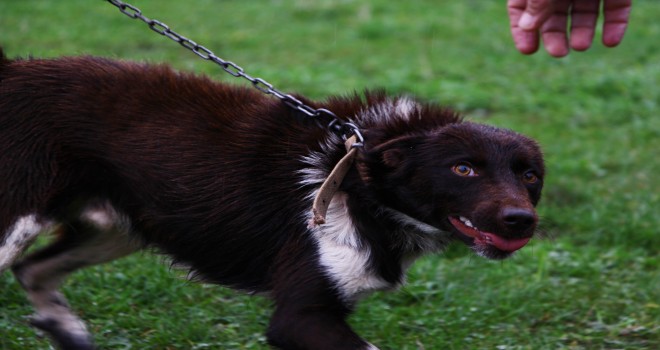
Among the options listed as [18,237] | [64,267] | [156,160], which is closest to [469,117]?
[64,267]

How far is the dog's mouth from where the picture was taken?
343 cm

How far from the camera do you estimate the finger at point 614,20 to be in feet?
15.8

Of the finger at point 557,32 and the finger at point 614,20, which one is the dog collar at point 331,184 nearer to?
the finger at point 557,32

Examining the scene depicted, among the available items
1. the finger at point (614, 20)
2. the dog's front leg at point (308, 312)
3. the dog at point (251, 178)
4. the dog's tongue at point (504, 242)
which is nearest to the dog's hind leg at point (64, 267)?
the dog at point (251, 178)

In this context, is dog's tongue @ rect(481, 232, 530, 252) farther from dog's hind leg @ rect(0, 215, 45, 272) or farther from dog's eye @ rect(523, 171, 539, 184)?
dog's hind leg @ rect(0, 215, 45, 272)

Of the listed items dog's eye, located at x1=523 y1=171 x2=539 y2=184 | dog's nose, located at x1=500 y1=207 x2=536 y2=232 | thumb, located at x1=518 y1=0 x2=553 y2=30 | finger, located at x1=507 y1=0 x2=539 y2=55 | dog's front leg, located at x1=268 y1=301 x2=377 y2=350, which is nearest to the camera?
dog's nose, located at x1=500 y1=207 x2=536 y2=232

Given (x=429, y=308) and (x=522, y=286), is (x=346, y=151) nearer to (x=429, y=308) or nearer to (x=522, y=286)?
(x=429, y=308)

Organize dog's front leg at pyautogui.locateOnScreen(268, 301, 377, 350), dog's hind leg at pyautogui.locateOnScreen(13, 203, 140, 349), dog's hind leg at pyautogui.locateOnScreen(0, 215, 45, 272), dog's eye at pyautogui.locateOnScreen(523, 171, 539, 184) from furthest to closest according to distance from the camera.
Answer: dog's hind leg at pyautogui.locateOnScreen(13, 203, 140, 349) → dog's hind leg at pyautogui.locateOnScreen(0, 215, 45, 272) → dog's eye at pyautogui.locateOnScreen(523, 171, 539, 184) → dog's front leg at pyautogui.locateOnScreen(268, 301, 377, 350)

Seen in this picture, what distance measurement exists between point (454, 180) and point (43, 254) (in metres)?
1.83

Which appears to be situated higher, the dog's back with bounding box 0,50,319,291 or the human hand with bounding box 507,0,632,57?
the human hand with bounding box 507,0,632,57

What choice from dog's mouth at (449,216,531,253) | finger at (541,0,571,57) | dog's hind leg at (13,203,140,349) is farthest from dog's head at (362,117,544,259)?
finger at (541,0,571,57)

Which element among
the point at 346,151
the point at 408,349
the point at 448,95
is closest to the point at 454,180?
the point at 346,151

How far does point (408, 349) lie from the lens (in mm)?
4398

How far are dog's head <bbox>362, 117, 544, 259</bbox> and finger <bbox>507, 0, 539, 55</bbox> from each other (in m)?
1.18
